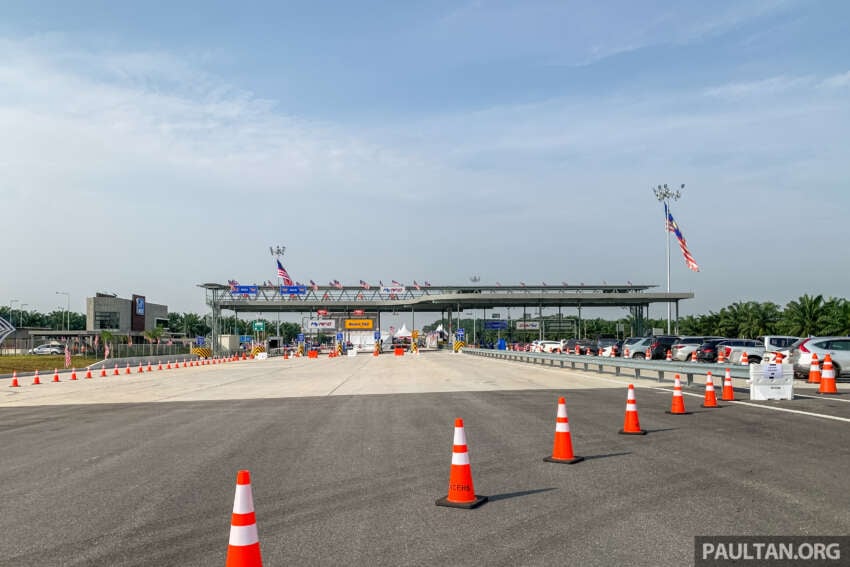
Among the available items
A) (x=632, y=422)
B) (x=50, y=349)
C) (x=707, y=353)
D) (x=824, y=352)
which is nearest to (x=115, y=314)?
(x=50, y=349)

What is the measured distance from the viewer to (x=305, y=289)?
108188mm

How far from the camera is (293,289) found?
107500mm

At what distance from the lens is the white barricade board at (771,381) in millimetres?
17781

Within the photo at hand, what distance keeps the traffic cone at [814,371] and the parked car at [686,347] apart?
13411 mm

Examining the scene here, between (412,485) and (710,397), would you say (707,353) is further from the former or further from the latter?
(412,485)

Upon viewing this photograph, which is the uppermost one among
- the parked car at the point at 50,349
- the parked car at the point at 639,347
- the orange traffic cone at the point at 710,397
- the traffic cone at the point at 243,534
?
the traffic cone at the point at 243,534

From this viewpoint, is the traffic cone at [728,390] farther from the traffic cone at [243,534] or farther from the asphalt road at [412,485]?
the traffic cone at [243,534]

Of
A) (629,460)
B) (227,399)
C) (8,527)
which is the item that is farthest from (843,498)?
(227,399)

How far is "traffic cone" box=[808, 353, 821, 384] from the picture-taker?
24.0 metres

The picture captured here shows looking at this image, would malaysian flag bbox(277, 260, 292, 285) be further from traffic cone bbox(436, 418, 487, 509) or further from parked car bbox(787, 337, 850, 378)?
traffic cone bbox(436, 418, 487, 509)

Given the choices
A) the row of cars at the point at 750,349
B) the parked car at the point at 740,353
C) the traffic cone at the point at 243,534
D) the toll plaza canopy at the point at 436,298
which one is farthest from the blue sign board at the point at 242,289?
the traffic cone at the point at 243,534

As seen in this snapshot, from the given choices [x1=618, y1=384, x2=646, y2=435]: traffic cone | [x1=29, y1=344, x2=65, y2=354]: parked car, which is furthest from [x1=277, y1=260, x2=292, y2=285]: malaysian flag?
[x1=618, y1=384, x2=646, y2=435]: traffic cone

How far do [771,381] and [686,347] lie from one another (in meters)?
20.7

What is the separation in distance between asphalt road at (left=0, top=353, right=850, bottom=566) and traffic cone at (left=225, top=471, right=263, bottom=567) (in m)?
1.02
